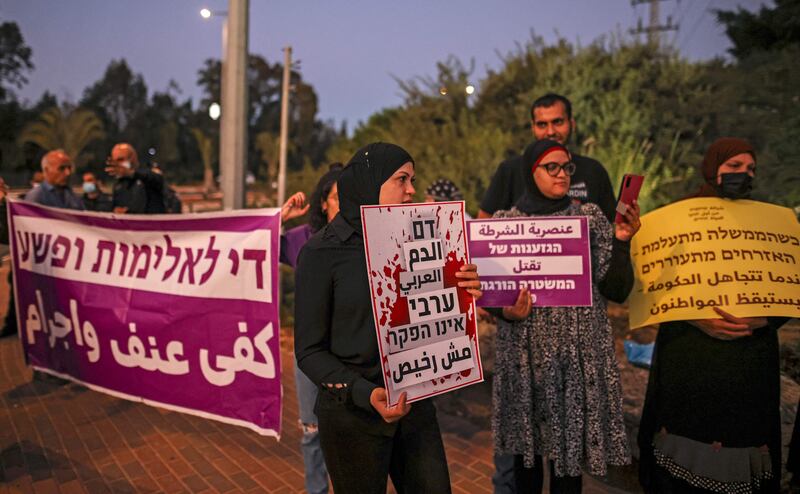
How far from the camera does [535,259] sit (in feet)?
8.45

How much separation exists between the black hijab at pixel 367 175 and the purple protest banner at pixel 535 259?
82cm

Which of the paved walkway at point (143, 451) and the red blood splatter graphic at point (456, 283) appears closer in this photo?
the red blood splatter graphic at point (456, 283)

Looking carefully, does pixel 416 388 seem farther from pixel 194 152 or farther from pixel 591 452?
pixel 194 152

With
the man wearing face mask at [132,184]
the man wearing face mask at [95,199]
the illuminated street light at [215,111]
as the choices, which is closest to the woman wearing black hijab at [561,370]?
the man wearing face mask at [132,184]

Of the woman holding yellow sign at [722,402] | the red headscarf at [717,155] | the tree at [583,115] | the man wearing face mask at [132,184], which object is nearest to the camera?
the woman holding yellow sign at [722,402]

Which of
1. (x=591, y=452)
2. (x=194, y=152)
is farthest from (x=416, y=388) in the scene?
(x=194, y=152)

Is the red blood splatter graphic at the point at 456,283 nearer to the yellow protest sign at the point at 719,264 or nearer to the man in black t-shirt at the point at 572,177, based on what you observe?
the yellow protest sign at the point at 719,264

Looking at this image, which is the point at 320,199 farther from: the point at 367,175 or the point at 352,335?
the point at 352,335

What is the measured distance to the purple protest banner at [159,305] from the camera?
342 cm

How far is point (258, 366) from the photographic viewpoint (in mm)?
3406

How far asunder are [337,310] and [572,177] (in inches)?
72.9

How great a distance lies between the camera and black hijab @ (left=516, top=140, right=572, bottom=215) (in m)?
2.52

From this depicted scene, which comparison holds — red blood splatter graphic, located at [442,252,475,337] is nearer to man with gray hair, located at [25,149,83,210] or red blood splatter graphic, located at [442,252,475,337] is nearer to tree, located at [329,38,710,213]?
man with gray hair, located at [25,149,83,210]

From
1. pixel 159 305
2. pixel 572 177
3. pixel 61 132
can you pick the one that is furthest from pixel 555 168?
pixel 61 132
